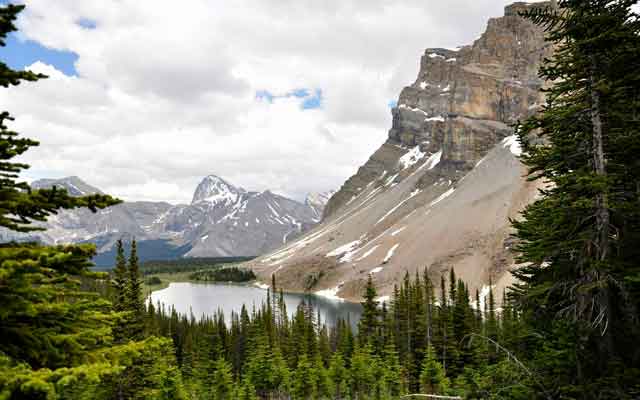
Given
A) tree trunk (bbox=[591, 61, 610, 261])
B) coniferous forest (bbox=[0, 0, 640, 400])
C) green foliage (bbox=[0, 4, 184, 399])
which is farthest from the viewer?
tree trunk (bbox=[591, 61, 610, 261])

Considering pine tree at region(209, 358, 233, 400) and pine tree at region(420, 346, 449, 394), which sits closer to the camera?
pine tree at region(420, 346, 449, 394)

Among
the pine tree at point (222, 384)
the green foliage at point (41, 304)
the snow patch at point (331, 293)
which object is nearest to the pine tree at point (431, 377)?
the pine tree at point (222, 384)

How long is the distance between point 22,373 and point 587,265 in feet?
44.0

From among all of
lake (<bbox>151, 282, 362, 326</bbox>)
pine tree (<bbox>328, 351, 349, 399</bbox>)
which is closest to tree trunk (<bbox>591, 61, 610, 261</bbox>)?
pine tree (<bbox>328, 351, 349, 399</bbox>)

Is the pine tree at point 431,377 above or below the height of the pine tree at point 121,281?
below

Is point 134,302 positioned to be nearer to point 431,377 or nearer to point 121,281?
point 121,281

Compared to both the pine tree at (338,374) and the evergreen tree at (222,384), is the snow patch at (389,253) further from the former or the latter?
the evergreen tree at (222,384)

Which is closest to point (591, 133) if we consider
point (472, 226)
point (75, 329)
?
point (75, 329)

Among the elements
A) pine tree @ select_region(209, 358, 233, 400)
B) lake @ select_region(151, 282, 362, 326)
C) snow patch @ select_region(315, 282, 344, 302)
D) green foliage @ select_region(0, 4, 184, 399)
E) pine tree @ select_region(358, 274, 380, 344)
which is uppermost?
green foliage @ select_region(0, 4, 184, 399)

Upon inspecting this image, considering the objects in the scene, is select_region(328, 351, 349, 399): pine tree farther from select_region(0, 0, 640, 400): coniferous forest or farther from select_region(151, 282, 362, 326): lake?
select_region(151, 282, 362, 326): lake

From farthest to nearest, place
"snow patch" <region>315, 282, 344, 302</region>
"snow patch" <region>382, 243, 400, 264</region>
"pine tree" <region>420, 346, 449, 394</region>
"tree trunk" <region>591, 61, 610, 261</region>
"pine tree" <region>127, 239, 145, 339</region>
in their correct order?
"snow patch" <region>382, 243, 400, 264</region>
"snow patch" <region>315, 282, 344, 302</region>
"pine tree" <region>420, 346, 449, 394</region>
"pine tree" <region>127, 239, 145, 339</region>
"tree trunk" <region>591, 61, 610, 261</region>

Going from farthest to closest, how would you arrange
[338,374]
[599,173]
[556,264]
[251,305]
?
[251,305] → [338,374] → [556,264] → [599,173]

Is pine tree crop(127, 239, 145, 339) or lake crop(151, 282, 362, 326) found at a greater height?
pine tree crop(127, 239, 145, 339)

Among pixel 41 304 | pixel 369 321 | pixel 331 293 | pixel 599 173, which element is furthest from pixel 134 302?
pixel 331 293
